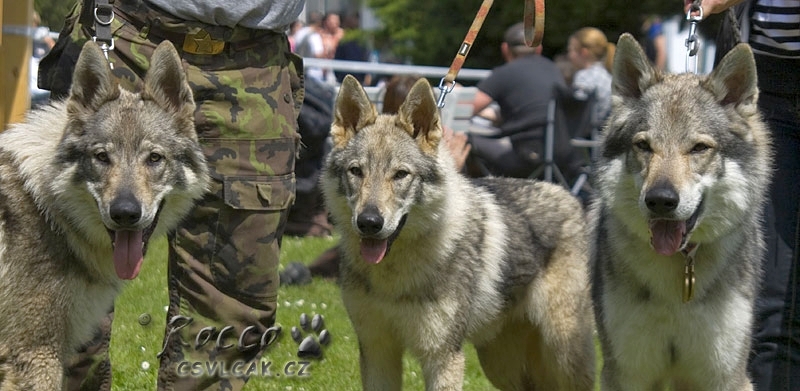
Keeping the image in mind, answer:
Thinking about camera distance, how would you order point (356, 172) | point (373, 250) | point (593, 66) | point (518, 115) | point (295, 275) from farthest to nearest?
point (593, 66)
point (518, 115)
point (295, 275)
point (356, 172)
point (373, 250)

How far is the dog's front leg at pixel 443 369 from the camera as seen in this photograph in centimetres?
458

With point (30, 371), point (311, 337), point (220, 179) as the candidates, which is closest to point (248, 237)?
point (220, 179)

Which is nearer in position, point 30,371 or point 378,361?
point 30,371

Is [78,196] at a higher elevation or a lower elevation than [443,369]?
higher

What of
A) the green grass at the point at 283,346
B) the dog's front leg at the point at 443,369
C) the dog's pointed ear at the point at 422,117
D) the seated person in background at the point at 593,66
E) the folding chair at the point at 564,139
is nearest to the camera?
the dog's front leg at the point at 443,369

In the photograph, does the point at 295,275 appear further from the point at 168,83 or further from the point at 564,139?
the point at 168,83

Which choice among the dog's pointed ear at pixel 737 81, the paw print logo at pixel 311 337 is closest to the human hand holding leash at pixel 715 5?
the dog's pointed ear at pixel 737 81

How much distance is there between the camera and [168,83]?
404 cm

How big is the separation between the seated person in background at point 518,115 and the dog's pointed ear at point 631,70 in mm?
6361

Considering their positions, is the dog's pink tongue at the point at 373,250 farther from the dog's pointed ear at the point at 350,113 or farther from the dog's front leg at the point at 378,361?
the dog's pointed ear at the point at 350,113

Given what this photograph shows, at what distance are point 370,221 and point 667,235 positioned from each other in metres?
1.23

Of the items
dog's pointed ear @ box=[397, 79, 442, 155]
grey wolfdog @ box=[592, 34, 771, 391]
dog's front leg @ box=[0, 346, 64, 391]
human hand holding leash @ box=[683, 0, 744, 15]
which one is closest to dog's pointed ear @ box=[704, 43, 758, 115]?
grey wolfdog @ box=[592, 34, 771, 391]

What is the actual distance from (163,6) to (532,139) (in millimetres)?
7013

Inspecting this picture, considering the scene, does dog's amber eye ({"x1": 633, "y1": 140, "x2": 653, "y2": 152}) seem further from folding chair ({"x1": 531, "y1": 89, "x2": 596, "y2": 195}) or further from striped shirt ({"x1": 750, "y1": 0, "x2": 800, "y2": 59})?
folding chair ({"x1": 531, "y1": 89, "x2": 596, "y2": 195})
